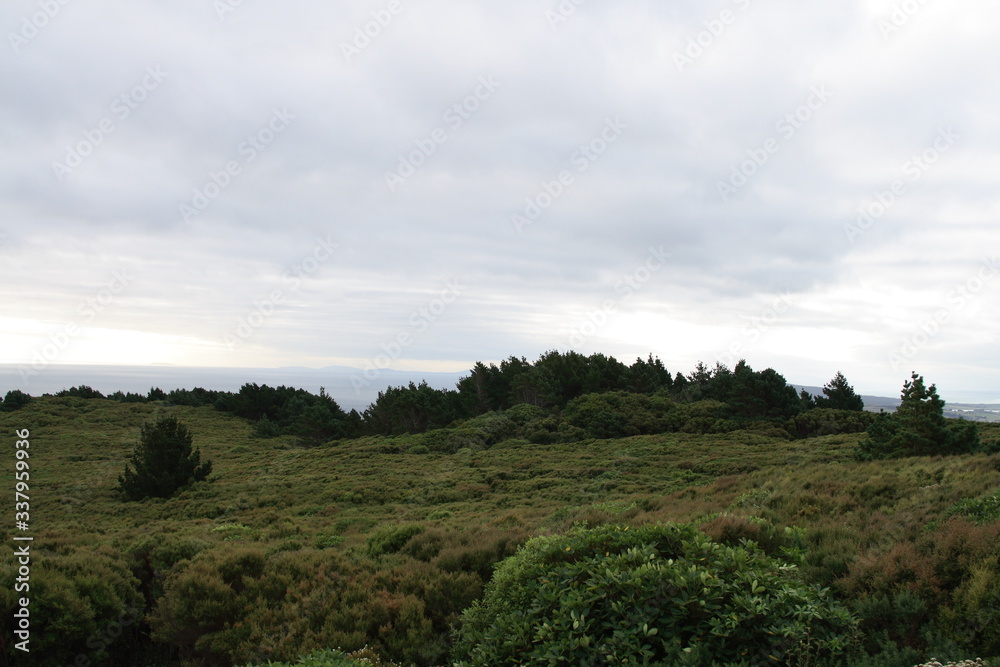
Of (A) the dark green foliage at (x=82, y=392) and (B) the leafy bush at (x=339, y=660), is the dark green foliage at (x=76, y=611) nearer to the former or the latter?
(B) the leafy bush at (x=339, y=660)

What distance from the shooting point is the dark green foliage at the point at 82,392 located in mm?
55669

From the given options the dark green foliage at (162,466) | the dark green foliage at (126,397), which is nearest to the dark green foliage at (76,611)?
the dark green foliage at (162,466)

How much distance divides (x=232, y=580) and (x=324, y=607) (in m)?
2.05

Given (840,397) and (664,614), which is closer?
(664,614)

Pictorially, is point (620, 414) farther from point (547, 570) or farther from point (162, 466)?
point (547, 570)

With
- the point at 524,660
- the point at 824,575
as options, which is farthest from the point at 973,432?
the point at 524,660

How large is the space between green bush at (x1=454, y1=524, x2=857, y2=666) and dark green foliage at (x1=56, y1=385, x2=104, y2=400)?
66.3m

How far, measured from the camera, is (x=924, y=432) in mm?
16672

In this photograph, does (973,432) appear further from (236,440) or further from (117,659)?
(236,440)

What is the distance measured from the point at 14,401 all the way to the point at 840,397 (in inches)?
2674

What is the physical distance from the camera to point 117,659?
712cm

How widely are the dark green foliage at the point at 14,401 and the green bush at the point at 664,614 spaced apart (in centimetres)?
5955

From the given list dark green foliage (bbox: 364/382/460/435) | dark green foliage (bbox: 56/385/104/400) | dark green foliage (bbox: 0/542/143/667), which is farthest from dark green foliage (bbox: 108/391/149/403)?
dark green foliage (bbox: 0/542/143/667)

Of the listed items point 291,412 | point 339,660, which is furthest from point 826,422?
point 291,412
